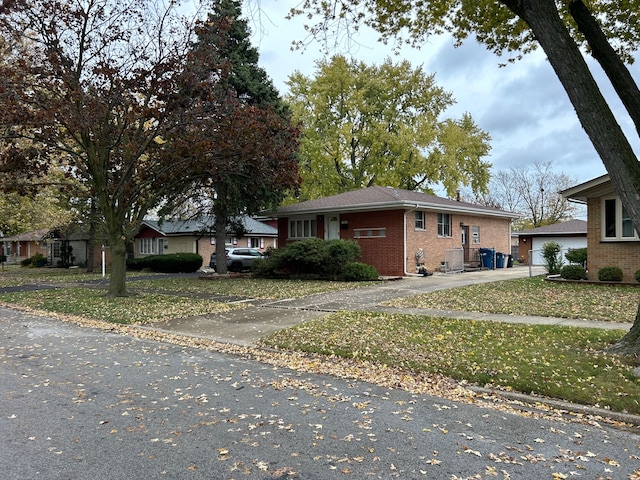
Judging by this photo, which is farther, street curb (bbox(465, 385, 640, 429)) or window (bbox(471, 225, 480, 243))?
window (bbox(471, 225, 480, 243))

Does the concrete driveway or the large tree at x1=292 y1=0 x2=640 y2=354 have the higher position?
the large tree at x1=292 y1=0 x2=640 y2=354

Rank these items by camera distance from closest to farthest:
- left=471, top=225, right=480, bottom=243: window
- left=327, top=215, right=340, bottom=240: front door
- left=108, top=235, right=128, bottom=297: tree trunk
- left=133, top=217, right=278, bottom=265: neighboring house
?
1. left=108, top=235, right=128, bottom=297: tree trunk
2. left=327, top=215, right=340, bottom=240: front door
3. left=471, top=225, right=480, bottom=243: window
4. left=133, top=217, right=278, bottom=265: neighboring house

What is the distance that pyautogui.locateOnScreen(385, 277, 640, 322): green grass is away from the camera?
10180 millimetres

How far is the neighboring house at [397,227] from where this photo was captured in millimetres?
20484

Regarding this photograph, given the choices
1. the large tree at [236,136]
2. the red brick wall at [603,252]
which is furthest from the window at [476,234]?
the large tree at [236,136]

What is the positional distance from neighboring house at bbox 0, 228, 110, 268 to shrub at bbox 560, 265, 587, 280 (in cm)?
2547

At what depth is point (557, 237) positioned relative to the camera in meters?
30.1

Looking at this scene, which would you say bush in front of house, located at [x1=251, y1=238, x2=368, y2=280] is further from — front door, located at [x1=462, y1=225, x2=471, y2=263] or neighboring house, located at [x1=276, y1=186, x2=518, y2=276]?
front door, located at [x1=462, y1=225, x2=471, y2=263]

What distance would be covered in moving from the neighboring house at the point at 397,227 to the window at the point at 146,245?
1419 centimetres

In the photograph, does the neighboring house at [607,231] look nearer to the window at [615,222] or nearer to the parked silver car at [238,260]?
the window at [615,222]

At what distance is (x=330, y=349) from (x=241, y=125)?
856cm

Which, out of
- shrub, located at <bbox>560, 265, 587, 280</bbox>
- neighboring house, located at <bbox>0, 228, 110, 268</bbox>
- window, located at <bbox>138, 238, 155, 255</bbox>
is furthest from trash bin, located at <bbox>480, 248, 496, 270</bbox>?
window, located at <bbox>138, 238, 155, 255</bbox>

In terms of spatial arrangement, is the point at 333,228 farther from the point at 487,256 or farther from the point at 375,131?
the point at 375,131

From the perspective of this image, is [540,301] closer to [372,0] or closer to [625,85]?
[625,85]
